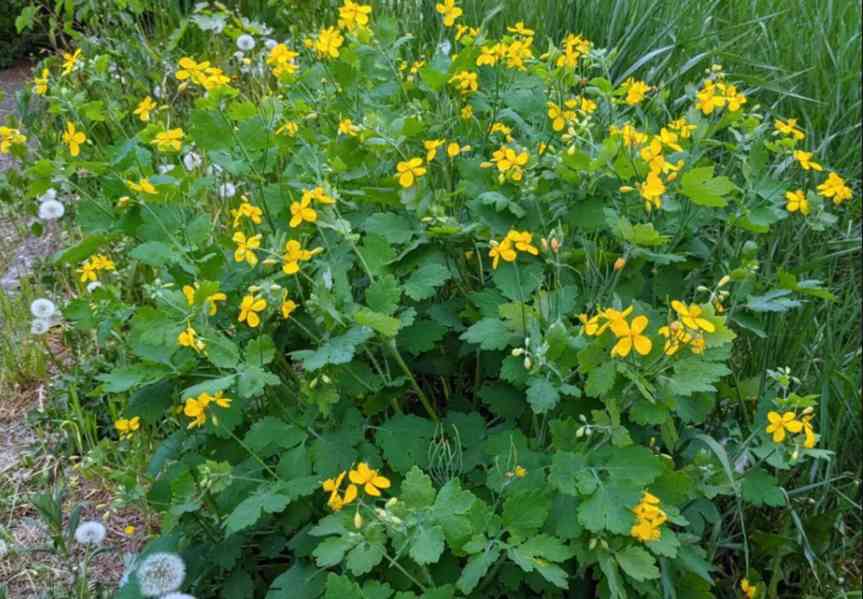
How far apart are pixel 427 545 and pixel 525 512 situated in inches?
7.4

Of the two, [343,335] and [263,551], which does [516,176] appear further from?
[263,551]

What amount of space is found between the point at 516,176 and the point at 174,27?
3.24 m

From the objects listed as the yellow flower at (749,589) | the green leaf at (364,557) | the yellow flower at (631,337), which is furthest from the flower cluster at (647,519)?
the yellow flower at (749,589)

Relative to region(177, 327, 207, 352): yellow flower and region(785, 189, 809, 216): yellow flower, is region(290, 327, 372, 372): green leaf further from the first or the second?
region(785, 189, 809, 216): yellow flower

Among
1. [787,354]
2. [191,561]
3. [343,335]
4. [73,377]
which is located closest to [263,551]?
[191,561]

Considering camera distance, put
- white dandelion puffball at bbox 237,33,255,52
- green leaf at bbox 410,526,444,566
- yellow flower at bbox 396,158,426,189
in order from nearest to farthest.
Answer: green leaf at bbox 410,526,444,566
yellow flower at bbox 396,158,426,189
white dandelion puffball at bbox 237,33,255,52

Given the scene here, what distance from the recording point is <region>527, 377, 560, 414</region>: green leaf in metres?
1.58

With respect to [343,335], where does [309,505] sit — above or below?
below

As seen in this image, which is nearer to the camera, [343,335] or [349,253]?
[343,335]

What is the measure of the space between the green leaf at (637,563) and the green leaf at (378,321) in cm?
53

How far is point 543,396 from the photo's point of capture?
159cm

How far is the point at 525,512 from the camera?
1.54 m

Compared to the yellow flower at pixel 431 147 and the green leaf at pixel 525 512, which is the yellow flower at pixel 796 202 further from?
the green leaf at pixel 525 512

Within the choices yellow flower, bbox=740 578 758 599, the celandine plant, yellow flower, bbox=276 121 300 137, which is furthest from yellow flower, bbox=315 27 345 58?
yellow flower, bbox=740 578 758 599
